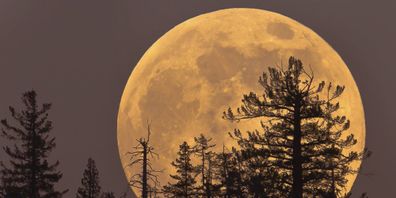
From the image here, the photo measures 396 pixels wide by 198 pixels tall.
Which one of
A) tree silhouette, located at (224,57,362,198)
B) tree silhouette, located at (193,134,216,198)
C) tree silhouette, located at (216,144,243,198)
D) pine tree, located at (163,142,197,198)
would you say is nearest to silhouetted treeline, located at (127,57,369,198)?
tree silhouette, located at (224,57,362,198)

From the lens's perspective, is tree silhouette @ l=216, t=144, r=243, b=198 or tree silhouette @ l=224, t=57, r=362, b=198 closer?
tree silhouette @ l=224, t=57, r=362, b=198

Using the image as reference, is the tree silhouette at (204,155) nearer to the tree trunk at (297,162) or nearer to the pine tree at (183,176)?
the pine tree at (183,176)

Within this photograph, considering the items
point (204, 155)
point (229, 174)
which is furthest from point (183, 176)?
point (229, 174)

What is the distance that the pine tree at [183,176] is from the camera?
44.0 metres

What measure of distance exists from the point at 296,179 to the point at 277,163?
3.52 feet

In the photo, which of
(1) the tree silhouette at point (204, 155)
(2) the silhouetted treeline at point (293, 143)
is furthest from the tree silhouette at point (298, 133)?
(1) the tree silhouette at point (204, 155)

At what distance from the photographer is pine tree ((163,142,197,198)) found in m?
44.0

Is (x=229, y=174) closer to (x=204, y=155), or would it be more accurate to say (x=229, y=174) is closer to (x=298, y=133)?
(x=204, y=155)

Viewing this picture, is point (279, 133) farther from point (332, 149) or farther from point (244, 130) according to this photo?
point (244, 130)

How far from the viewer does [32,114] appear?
1668 inches

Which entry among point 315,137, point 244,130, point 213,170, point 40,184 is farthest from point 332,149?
point 40,184

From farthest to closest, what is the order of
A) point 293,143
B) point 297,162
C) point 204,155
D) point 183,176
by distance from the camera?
1. point 183,176
2. point 204,155
3. point 293,143
4. point 297,162

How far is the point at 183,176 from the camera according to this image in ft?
147

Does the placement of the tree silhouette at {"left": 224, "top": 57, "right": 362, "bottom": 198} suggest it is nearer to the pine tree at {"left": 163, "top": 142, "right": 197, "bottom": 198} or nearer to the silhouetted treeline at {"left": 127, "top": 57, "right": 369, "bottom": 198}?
the silhouetted treeline at {"left": 127, "top": 57, "right": 369, "bottom": 198}
